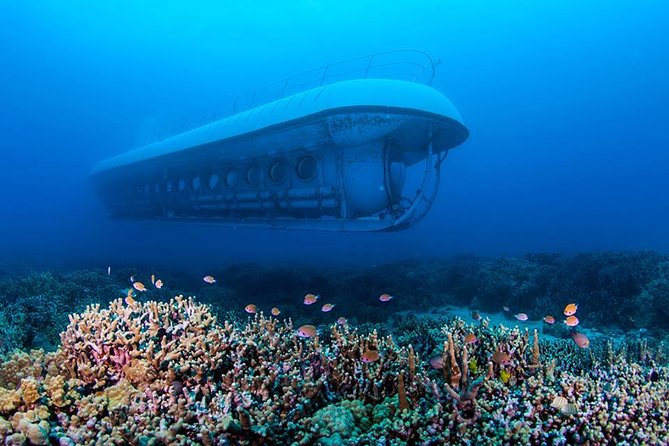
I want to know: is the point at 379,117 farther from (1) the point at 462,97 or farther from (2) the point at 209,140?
(1) the point at 462,97

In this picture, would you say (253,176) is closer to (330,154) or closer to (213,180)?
(213,180)

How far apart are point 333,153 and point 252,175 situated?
3.45 meters

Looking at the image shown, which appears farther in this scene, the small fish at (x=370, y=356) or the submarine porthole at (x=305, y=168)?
the submarine porthole at (x=305, y=168)

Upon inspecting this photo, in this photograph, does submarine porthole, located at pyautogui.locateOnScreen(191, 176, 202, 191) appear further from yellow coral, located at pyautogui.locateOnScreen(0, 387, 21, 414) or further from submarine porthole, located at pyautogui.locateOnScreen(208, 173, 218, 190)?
yellow coral, located at pyautogui.locateOnScreen(0, 387, 21, 414)

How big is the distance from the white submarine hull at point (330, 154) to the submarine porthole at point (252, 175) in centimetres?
4

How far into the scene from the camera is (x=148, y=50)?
63688 mm

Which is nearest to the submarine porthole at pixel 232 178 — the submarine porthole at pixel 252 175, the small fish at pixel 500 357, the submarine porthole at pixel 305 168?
the submarine porthole at pixel 252 175

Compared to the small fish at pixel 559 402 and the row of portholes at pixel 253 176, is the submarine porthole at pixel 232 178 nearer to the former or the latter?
the row of portholes at pixel 253 176

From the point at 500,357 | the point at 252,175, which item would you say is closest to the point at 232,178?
the point at 252,175

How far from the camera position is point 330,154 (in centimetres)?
969

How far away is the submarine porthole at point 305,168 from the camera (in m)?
10.3

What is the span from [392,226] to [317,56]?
86.6 metres

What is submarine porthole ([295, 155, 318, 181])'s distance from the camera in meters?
10.3

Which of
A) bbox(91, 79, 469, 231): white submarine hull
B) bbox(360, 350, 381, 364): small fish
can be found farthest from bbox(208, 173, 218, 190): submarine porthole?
bbox(360, 350, 381, 364): small fish
